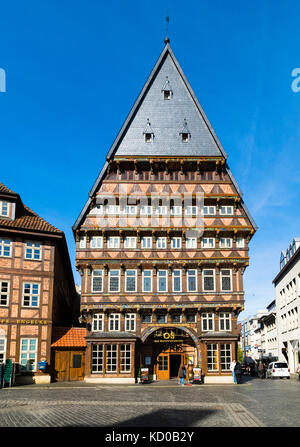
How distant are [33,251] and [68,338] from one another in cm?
645

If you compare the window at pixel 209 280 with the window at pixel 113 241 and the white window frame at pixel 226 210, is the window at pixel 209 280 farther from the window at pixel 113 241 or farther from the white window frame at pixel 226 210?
the window at pixel 113 241

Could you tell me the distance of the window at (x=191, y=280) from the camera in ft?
111

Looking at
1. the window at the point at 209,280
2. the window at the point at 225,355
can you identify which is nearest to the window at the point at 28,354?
the window at the point at 209,280

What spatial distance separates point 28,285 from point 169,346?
11.0 metres

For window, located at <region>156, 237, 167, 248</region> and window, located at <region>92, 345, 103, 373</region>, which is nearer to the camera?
window, located at <region>92, 345, 103, 373</region>

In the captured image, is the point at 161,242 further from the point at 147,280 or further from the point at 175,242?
the point at 147,280

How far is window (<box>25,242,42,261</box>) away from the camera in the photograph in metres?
32.3

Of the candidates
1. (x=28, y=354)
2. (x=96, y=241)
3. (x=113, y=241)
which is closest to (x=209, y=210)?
(x=113, y=241)

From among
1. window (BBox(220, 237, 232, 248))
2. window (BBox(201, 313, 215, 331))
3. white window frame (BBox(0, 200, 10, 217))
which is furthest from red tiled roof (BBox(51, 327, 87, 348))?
window (BBox(220, 237, 232, 248))

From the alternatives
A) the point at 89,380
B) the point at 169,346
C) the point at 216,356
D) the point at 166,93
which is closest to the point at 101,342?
the point at 89,380

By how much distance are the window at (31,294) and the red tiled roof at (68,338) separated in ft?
8.80

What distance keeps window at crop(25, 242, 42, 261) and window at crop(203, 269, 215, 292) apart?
1142cm

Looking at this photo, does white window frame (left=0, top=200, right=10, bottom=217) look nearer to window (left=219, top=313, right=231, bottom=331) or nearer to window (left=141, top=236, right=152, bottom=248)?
window (left=141, top=236, right=152, bottom=248)

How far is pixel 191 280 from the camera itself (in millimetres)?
33969
